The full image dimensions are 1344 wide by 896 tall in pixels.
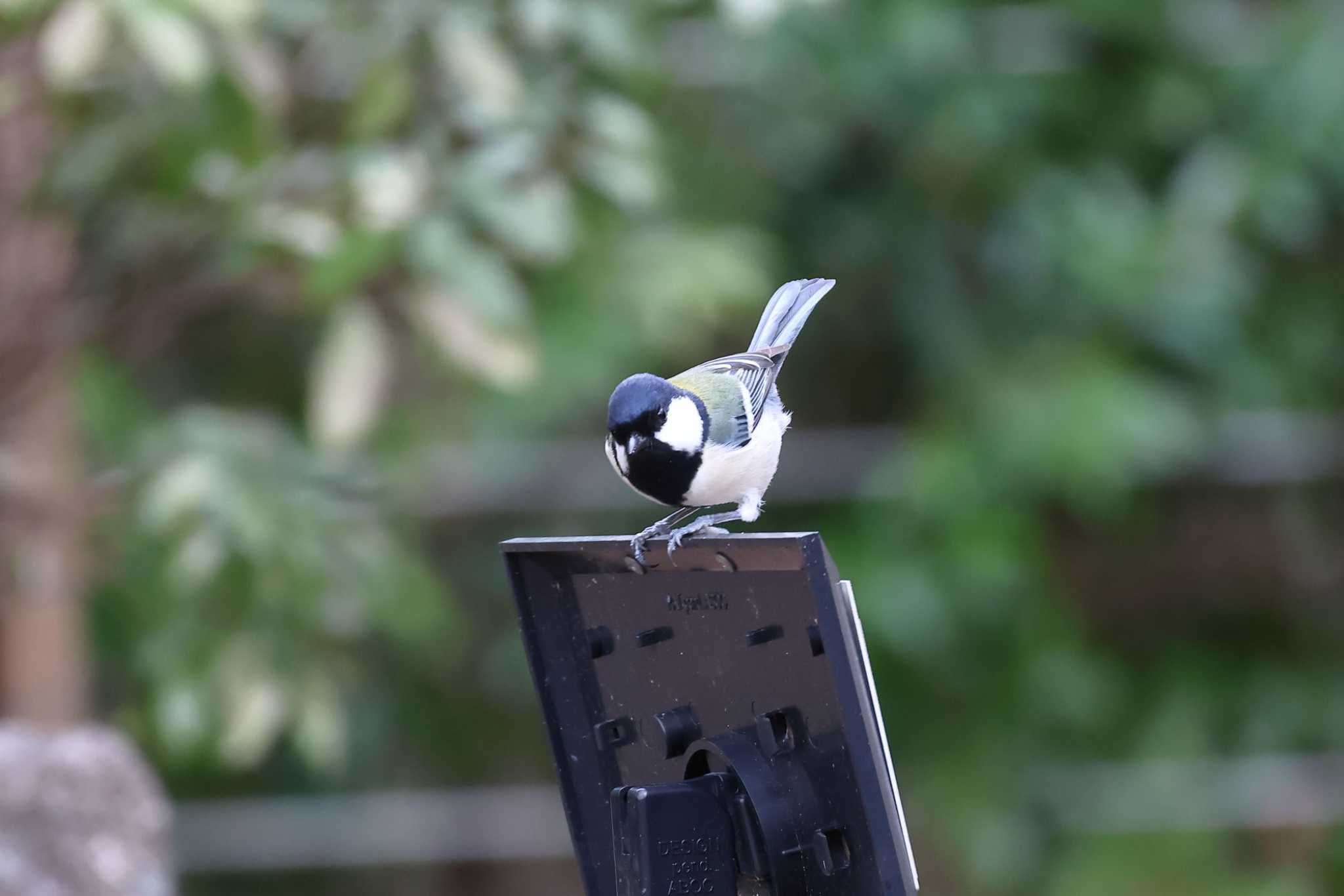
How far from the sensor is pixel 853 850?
110 centimetres

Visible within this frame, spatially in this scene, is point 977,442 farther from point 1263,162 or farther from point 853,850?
point 853,850

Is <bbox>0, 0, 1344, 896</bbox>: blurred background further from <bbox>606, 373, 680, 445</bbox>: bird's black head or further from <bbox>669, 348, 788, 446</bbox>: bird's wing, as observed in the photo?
<bbox>606, 373, 680, 445</bbox>: bird's black head

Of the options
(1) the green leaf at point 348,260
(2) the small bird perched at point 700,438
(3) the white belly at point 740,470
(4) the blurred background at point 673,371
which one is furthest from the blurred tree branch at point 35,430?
(3) the white belly at point 740,470

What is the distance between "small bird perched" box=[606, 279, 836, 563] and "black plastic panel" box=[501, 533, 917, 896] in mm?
98

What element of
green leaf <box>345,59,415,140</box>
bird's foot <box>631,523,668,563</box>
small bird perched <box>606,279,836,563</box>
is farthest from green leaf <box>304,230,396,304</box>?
bird's foot <box>631,523,668,563</box>

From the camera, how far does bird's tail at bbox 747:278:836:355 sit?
83.9 inches

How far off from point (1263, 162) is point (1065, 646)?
144 cm

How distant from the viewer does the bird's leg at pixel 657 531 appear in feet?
4.03

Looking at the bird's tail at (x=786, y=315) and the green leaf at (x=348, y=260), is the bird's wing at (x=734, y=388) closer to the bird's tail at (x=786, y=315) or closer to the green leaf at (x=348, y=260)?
the bird's tail at (x=786, y=315)

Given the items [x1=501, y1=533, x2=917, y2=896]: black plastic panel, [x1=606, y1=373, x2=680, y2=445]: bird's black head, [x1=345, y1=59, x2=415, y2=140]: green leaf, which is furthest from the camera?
[x1=345, y1=59, x2=415, y2=140]: green leaf

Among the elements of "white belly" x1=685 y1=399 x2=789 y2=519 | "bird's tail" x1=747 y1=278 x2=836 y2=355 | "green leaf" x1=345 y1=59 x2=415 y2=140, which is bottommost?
"white belly" x1=685 y1=399 x2=789 y2=519

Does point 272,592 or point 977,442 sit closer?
point 272,592

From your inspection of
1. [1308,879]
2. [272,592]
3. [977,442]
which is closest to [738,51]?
[977,442]

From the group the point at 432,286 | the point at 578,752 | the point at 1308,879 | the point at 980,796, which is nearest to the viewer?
the point at 578,752
